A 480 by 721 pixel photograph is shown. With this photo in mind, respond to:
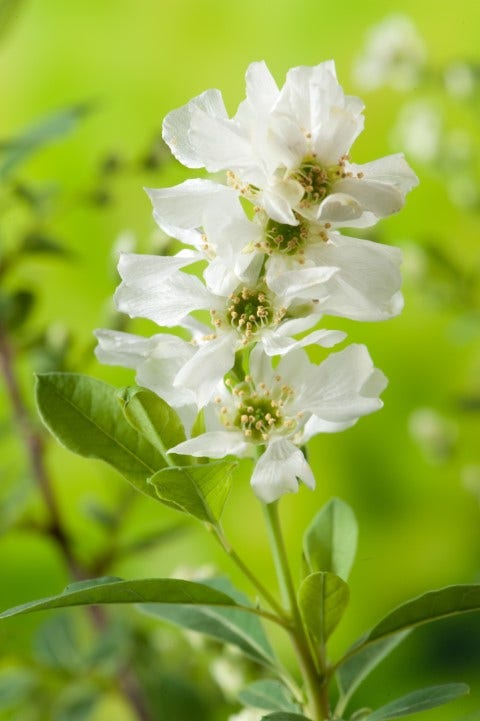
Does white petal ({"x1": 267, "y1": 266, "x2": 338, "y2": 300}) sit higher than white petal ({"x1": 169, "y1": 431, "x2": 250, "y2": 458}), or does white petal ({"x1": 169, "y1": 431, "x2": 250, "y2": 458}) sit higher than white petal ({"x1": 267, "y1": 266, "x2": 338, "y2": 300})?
white petal ({"x1": 267, "y1": 266, "x2": 338, "y2": 300})

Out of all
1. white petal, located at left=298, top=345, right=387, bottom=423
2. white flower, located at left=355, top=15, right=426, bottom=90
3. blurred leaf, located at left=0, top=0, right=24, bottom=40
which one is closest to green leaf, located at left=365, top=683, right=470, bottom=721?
white petal, located at left=298, top=345, right=387, bottom=423

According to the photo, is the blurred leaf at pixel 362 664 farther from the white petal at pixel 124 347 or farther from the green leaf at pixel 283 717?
the white petal at pixel 124 347

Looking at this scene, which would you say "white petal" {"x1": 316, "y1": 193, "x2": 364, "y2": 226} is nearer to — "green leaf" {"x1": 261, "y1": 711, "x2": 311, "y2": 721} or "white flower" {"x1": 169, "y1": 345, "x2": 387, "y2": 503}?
"white flower" {"x1": 169, "y1": 345, "x2": 387, "y2": 503}

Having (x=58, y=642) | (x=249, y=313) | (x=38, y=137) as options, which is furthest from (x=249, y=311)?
(x=58, y=642)

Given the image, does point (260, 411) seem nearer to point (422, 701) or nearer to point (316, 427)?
point (316, 427)

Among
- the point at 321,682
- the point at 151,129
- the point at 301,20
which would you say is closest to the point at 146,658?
the point at 321,682

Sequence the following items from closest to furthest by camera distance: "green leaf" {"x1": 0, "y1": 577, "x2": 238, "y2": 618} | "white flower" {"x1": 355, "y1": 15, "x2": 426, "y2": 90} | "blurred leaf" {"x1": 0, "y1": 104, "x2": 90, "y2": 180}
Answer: "green leaf" {"x1": 0, "y1": 577, "x2": 238, "y2": 618} < "blurred leaf" {"x1": 0, "y1": 104, "x2": 90, "y2": 180} < "white flower" {"x1": 355, "y1": 15, "x2": 426, "y2": 90}
